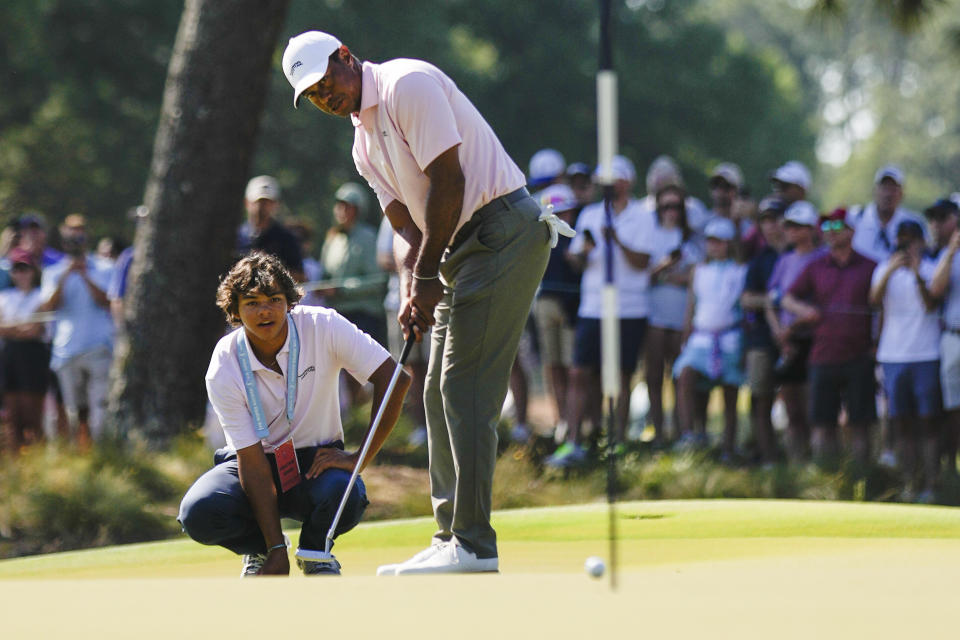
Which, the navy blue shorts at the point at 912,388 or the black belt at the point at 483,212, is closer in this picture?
the black belt at the point at 483,212

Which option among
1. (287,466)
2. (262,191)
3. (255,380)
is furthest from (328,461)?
(262,191)

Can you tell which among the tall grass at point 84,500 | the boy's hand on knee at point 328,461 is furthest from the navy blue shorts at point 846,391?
the boy's hand on knee at point 328,461

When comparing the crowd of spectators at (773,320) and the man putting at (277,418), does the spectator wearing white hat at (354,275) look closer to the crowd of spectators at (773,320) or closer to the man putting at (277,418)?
the crowd of spectators at (773,320)

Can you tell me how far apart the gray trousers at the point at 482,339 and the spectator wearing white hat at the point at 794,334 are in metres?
4.35

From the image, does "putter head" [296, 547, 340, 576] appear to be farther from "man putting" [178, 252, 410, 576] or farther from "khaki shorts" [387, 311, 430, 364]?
"khaki shorts" [387, 311, 430, 364]

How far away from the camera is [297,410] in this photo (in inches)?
205

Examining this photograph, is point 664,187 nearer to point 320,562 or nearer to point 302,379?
point 302,379

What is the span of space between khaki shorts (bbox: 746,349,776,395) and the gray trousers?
4.41 metres

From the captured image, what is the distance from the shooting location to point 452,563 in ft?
15.8

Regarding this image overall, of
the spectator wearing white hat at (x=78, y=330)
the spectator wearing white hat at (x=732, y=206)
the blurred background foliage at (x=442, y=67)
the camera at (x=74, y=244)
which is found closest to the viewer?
the spectator wearing white hat at (x=732, y=206)

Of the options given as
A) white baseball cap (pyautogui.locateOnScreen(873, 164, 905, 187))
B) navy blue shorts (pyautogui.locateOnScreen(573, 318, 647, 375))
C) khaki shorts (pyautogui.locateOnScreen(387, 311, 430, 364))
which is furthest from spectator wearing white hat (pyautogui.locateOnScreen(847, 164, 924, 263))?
khaki shorts (pyautogui.locateOnScreen(387, 311, 430, 364))

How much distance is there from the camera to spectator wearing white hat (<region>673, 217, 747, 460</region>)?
30.7ft

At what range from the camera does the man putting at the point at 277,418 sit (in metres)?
4.97

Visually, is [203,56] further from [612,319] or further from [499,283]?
[612,319]
